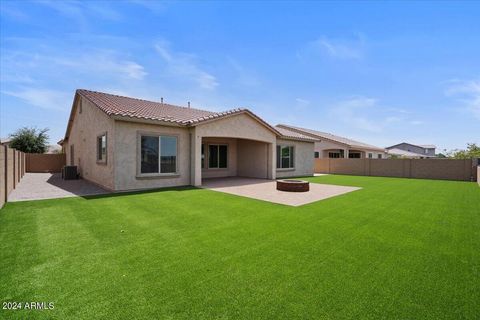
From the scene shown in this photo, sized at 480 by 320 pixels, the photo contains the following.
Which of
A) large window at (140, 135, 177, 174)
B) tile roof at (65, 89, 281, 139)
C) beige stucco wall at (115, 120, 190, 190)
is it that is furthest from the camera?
large window at (140, 135, 177, 174)

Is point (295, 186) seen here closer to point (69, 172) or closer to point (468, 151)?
point (69, 172)

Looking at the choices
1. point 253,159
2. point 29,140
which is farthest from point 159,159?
point 29,140

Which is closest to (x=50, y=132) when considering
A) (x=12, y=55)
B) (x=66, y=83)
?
(x=66, y=83)

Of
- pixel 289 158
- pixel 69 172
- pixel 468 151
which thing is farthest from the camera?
pixel 468 151

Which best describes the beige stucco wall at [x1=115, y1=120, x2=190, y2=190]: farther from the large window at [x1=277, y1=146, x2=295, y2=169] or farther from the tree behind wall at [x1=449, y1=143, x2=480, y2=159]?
the tree behind wall at [x1=449, y1=143, x2=480, y2=159]

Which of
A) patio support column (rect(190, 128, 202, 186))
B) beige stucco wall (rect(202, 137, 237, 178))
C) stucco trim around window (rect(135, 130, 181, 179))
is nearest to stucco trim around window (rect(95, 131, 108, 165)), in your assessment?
stucco trim around window (rect(135, 130, 181, 179))

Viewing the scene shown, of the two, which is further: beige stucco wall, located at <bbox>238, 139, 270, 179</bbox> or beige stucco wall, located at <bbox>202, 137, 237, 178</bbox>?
beige stucco wall, located at <bbox>238, 139, 270, 179</bbox>

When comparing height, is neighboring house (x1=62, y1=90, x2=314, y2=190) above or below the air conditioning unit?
above

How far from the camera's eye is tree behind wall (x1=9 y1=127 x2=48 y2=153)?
3095 cm

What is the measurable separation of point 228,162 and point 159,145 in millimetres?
7826

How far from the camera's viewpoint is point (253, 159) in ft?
62.6

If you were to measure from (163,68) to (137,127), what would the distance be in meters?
6.30

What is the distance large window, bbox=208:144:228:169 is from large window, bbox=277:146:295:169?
4602mm

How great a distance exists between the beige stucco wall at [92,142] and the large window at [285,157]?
42.7 feet
